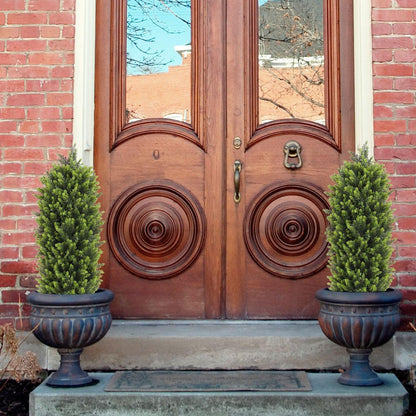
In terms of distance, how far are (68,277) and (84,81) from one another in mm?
1380

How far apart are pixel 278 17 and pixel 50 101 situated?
5.37 feet

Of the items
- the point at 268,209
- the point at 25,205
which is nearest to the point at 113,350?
the point at 25,205

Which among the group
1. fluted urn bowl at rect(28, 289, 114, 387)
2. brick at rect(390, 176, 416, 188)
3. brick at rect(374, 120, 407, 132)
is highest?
brick at rect(374, 120, 407, 132)

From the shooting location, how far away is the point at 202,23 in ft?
13.6

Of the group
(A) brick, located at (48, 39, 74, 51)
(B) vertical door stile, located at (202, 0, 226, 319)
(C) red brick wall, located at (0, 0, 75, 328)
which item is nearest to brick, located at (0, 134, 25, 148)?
(C) red brick wall, located at (0, 0, 75, 328)

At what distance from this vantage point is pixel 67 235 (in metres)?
3.17

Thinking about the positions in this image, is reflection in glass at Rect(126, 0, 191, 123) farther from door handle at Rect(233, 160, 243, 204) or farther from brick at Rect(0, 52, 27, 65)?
brick at Rect(0, 52, 27, 65)

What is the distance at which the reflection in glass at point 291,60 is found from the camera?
4.11 m

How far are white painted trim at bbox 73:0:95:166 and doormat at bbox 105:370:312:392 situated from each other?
1.41 meters

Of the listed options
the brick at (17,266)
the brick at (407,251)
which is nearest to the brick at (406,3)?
the brick at (407,251)

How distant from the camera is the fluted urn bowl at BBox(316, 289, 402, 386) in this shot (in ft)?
10.1

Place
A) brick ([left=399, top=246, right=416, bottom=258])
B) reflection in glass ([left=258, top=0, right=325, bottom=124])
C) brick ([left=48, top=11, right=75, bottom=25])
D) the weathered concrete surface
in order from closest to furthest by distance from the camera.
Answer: the weathered concrete surface
brick ([left=399, top=246, right=416, bottom=258])
brick ([left=48, top=11, right=75, bottom=25])
reflection in glass ([left=258, top=0, right=325, bottom=124])

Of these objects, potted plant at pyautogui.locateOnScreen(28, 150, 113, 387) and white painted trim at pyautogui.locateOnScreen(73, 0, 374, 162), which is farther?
white painted trim at pyautogui.locateOnScreen(73, 0, 374, 162)

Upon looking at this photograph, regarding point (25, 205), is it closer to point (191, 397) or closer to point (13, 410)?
point (13, 410)
